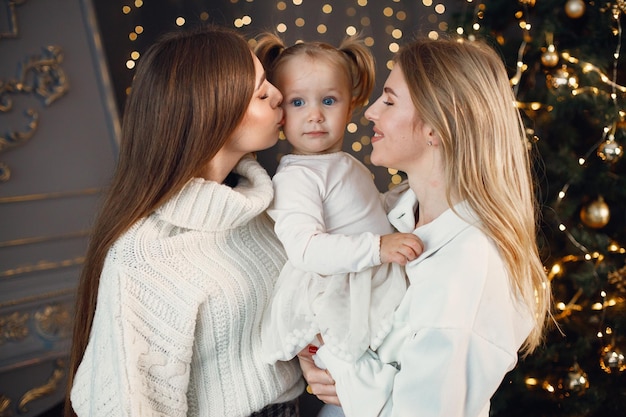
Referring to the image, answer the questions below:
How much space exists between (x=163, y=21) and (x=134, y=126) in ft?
6.12

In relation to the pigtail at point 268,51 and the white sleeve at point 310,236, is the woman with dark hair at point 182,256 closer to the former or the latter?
the white sleeve at point 310,236

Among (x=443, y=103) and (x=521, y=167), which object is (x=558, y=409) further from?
(x=443, y=103)

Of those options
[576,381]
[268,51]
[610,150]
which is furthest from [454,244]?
[576,381]

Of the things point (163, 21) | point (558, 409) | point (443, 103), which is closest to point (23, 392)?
point (163, 21)

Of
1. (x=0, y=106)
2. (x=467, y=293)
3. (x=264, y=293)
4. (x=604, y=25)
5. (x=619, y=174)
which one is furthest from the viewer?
(x=0, y=106)

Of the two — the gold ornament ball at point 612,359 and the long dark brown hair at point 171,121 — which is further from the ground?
the long dark brown hair at point 171,121

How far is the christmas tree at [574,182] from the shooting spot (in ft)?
7.66

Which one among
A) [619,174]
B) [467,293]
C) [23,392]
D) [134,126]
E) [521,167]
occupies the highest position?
[134,126]

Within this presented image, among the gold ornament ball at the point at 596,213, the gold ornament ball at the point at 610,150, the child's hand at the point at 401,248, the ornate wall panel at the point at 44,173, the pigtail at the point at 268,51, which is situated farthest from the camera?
the ornate wall panel at the point at 44,173

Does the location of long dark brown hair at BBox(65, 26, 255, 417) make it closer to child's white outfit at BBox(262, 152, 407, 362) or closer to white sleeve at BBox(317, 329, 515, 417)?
child's white outfit at BBox(262, 152, 407, 362)

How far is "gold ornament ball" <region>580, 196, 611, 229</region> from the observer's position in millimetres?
2412

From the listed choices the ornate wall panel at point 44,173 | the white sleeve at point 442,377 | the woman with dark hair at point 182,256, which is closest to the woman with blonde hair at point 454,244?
the white sleeve at point 442,377

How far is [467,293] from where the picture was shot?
1.36 meters

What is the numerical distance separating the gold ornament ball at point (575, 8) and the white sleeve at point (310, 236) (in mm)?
1281
